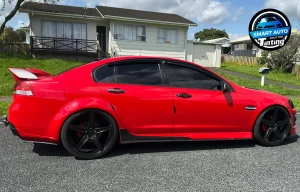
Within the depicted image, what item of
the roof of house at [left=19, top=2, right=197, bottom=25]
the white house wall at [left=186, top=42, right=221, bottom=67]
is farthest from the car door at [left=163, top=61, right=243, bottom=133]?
the white house wall at [left=186, top=42, right=221, bottom=67]

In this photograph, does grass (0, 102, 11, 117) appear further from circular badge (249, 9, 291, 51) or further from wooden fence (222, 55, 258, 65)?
wooden fence (222, 55, 258, 65)

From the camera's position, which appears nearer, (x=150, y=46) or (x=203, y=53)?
(x=150, y=46)

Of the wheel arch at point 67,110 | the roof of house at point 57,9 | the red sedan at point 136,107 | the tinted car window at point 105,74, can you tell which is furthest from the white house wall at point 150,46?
the wheel arch at point 67,110

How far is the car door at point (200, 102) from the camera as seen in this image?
4.35 metres

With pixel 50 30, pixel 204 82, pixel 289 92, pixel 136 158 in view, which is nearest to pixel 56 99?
pixel 136 158

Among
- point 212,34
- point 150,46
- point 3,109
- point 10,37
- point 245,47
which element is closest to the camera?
point 3,109

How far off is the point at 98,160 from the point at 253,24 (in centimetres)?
1226

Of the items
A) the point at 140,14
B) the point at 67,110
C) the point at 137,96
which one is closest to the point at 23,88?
the point at 67,110

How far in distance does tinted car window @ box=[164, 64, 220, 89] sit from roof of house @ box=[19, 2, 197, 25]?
55.8 feet

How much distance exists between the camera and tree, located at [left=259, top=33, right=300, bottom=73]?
20.7 metres

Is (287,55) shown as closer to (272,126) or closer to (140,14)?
(140,14)

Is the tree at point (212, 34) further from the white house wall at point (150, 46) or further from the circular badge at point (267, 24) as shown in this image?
the circular badge at point (267, 24)

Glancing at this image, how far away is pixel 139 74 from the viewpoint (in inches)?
171

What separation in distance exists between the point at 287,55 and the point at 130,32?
1219 centimetres
